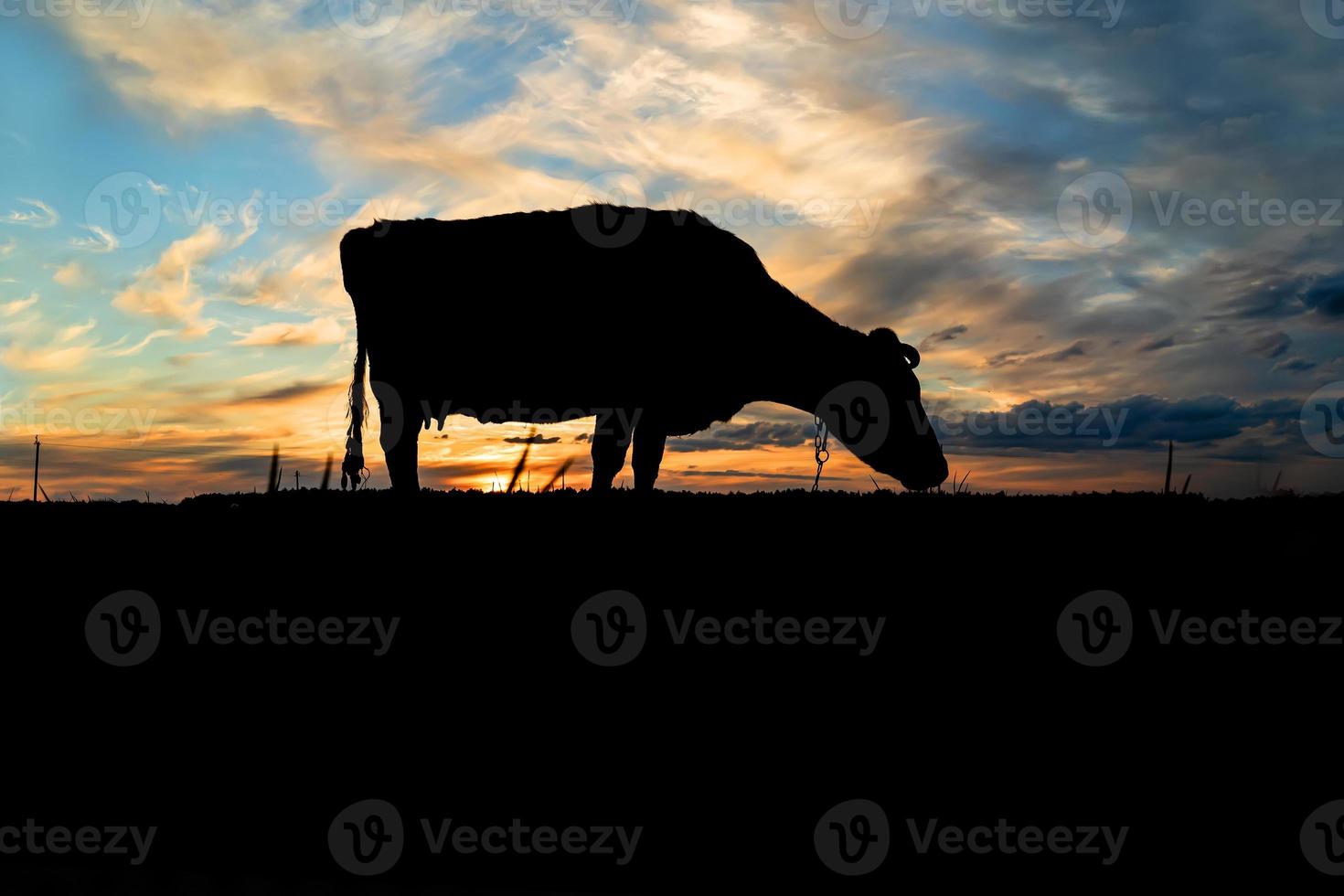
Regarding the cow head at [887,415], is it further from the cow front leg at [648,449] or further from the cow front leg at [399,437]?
the cow front leg at [399,437]

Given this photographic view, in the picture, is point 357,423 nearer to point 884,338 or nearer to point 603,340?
point 603,340

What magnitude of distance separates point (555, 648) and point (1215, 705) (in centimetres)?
158

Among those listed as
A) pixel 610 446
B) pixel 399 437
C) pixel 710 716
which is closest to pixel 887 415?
pixel 610 446

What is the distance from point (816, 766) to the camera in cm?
234

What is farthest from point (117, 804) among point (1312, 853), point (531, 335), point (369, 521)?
point (531, 335)

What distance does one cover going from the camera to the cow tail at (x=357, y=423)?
336 inches

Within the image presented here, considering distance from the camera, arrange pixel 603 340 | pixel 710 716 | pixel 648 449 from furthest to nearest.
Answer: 1. pixel 603 340
2. pixel 648 449
3. pixel 710 716

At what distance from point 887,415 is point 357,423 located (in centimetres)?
476

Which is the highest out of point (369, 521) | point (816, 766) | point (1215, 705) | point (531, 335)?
point (531, 335)

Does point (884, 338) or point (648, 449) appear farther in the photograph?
point (884, 338)

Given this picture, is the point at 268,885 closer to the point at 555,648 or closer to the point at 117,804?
the point at 117,804

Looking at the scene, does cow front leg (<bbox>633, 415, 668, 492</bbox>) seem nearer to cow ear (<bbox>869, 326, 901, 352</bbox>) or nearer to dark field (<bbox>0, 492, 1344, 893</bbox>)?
cow ear (<bbox>869, 326, 901, 352</bbox>)

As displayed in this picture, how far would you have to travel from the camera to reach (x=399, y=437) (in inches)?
343

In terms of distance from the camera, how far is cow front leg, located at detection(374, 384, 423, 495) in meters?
8.61
